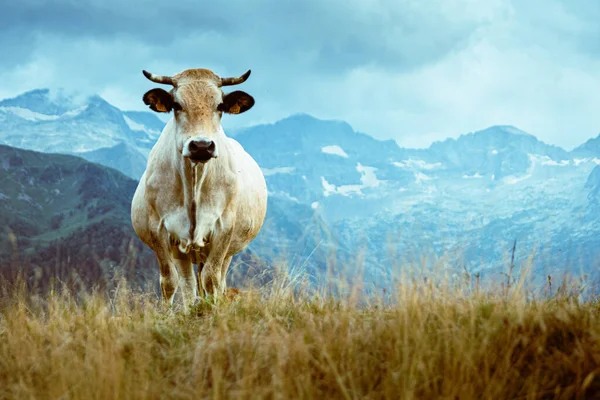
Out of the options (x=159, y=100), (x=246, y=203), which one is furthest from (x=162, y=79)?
(x=246, y=203)

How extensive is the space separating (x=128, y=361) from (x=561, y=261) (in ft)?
17.3

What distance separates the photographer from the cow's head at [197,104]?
9.16m

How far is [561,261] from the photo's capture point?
7707 millimetres

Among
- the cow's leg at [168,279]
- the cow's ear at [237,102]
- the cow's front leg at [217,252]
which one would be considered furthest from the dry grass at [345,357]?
the cow's ear at [237,102]

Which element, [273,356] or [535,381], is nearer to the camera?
[535,381]

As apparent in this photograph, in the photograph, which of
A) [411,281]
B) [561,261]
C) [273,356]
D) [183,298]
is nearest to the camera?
[273,356]

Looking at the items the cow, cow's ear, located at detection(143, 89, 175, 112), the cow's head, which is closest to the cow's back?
the cow

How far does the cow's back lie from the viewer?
36.3ft

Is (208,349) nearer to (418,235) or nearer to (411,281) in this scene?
(411,281)

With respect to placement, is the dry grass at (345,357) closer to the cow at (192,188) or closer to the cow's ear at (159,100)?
the cow at (192,188)

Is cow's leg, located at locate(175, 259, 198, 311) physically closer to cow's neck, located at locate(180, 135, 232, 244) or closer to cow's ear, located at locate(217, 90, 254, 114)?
cow's neck, located at locate(180, 135, 232, 244)

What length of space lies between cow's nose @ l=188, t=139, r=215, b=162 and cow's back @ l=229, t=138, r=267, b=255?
174cm

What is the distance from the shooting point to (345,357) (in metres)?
5.13

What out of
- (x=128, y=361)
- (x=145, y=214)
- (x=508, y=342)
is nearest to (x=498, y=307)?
(x=508, y=342)
